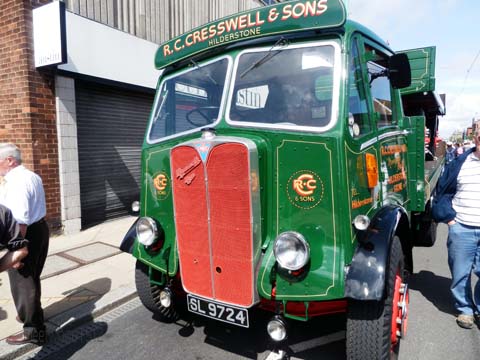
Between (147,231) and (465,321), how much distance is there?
3042mm

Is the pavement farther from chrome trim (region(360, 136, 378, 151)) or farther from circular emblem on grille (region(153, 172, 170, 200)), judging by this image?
chrome trim (region(360, 136, 378, 151))

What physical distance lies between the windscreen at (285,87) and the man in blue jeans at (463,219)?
174 centimetres

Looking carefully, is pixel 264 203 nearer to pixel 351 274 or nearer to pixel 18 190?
pixel 351 274

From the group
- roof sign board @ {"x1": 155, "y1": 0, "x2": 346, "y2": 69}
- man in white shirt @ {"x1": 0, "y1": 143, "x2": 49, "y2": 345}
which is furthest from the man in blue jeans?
man in white shirt @ {"x1": 0, "y1": 143, "x2": 49, "y2": 345}

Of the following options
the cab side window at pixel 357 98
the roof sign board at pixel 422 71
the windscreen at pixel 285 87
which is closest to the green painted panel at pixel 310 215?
the windscreen at pixel 285 87

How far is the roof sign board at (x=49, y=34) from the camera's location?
5363 millimetres

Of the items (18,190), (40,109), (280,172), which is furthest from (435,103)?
(40,109)

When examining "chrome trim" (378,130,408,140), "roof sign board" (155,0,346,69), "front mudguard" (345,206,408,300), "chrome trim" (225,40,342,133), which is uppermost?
"roof sign board" (155,0,346,69)

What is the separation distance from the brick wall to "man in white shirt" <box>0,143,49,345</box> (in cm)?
302

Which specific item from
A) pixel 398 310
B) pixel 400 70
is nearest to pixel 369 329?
pixel 398 310

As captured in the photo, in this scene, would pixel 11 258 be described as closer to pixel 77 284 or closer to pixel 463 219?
pixel 77 284

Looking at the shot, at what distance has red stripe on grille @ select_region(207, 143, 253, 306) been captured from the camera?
2393 mm

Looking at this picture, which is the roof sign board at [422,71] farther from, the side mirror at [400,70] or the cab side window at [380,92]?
the side mirror at [400,70]

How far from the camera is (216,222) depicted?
8.28ft
